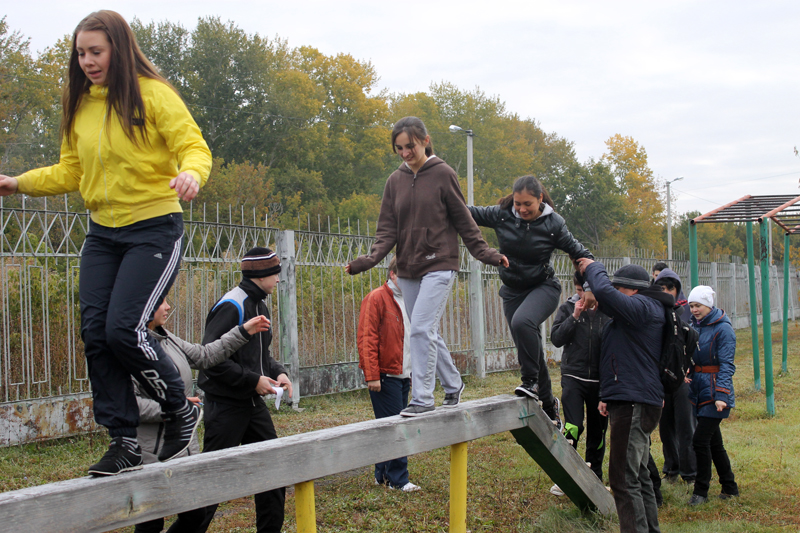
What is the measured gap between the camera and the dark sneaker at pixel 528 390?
4.66 meters

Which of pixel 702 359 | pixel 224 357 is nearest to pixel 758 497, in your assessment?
pixel 702 359

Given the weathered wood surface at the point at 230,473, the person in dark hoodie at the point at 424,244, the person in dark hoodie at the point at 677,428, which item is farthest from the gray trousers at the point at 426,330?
the person in dark hoodie at the point at 677,428

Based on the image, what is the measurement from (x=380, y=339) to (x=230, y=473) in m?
3.22

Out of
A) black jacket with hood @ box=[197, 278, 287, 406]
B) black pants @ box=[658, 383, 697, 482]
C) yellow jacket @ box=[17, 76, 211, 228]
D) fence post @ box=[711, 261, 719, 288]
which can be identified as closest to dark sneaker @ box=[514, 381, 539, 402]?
black jacket with hood @ box=[197, 278, 287, 406]

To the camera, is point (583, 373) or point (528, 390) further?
point (583, 373)

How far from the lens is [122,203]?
106 inches

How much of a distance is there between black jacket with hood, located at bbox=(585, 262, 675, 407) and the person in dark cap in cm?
209

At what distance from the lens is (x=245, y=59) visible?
1531 inches

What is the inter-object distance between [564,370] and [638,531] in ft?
5.66

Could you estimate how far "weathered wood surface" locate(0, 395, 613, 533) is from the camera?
91.0 inches

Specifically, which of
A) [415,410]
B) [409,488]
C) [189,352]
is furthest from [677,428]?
[189,352]

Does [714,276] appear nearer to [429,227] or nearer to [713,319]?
[713,319]

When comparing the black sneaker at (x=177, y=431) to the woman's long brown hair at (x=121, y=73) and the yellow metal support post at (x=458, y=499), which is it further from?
the yellow metal support post at (x=458, y=499)

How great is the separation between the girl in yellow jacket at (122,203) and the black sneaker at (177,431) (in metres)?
0.20
